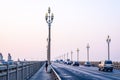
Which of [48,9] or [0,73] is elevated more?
[48,9]

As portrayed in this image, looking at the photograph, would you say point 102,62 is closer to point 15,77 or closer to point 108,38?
point 108,38

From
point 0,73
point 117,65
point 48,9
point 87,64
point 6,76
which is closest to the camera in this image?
point 0,73

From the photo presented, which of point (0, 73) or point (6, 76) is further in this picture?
point (6, 76)

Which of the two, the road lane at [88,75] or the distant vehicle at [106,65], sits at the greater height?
the distant vehicle at [106,65]

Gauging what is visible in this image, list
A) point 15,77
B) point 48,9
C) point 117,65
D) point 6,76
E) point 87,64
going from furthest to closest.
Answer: point 87,64 < point 117,65 < point 48,9 < point 15,77 < point 6,76

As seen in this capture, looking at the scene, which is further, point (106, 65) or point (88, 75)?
point (106, 65)

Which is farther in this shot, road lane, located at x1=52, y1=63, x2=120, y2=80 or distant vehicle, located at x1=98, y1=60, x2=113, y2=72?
distant vehicle, located at x1=98, y1=60, x2=113, y2=72

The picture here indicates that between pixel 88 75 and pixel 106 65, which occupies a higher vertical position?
pixel 106 65

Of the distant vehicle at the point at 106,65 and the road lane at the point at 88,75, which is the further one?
the distant vehicle at the point at 106,65

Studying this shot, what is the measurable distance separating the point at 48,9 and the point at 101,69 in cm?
2228

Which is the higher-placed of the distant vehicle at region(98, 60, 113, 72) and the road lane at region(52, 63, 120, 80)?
the distant vehicle at region(98, 60, 113, 72)

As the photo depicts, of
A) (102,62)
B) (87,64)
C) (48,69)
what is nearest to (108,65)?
(102,62)

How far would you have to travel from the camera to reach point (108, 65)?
76.4m

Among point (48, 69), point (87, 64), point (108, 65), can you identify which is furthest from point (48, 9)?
point (87, 64)
